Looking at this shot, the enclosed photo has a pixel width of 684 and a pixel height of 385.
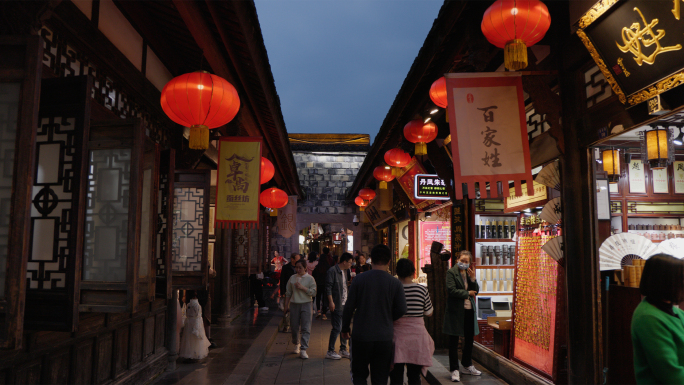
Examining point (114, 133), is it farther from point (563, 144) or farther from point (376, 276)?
point (563, 144)

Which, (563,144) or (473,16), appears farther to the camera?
(473,16)

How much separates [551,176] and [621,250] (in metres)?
1.13

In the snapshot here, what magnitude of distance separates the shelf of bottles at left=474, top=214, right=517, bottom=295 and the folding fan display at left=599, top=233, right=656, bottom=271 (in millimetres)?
3508

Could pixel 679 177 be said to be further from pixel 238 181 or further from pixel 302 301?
pixel 238 181

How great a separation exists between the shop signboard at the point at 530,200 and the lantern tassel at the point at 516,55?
7.92ft

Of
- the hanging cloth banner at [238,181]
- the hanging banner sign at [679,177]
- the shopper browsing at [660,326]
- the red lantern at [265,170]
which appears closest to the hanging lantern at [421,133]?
the hanging cloth banner at [238,181]

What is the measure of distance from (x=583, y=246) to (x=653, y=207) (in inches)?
175

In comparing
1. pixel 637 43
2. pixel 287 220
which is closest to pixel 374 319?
pixel 637 43

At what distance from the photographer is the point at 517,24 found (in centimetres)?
425

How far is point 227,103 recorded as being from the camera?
17.4 feet

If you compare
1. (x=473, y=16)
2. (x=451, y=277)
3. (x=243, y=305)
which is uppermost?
(x=473, y=16)

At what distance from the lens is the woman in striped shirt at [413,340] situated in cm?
472

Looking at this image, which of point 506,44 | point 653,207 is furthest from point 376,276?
point 653,207

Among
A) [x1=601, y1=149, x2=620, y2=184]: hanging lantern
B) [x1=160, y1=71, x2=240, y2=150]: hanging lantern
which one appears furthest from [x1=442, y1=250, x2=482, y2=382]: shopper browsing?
[x1=160, y1=71, x2=240, y2=150]: hanging lantern
